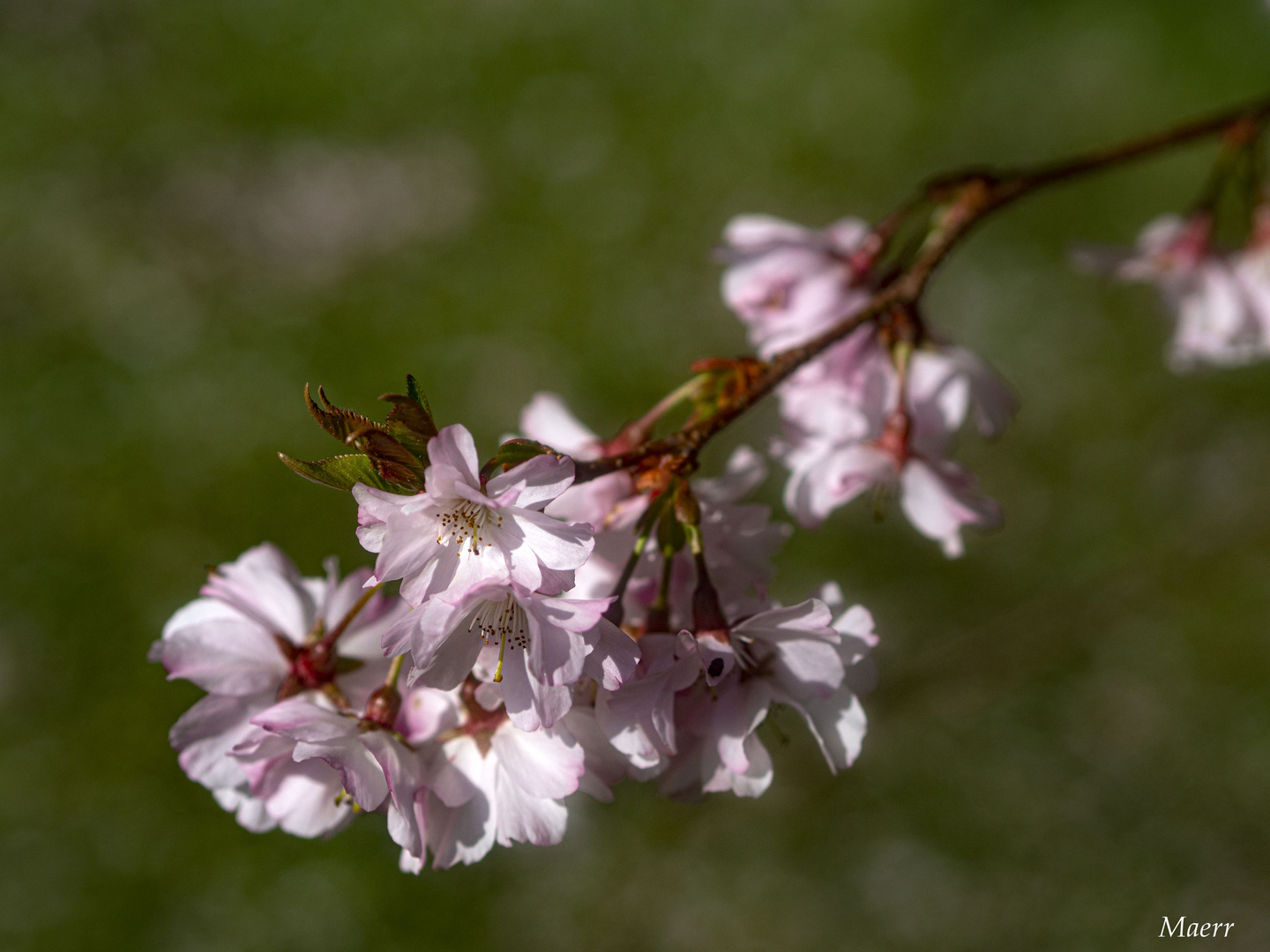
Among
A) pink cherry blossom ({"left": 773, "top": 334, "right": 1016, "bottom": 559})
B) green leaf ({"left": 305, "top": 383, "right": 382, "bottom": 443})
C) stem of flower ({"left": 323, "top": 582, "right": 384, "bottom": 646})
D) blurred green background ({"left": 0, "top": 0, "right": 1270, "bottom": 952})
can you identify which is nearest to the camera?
green leaf ({"left": 305, "top": 383, "right": 382, "bottom": 443})

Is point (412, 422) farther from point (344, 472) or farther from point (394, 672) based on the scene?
point (394, 672)

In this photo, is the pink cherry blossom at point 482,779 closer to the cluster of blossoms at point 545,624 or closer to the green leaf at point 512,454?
the cluster of blossoms at point 545,624

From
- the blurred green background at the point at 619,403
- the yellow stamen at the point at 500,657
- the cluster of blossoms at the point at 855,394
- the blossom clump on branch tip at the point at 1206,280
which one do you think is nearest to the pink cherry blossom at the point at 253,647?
the yellow stamen at the point at 500,657

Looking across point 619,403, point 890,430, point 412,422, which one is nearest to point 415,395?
point 412,422

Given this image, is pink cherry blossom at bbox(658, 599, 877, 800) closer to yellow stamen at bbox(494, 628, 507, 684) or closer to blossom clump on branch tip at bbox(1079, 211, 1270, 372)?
yellow stamen at bbox(494, 628, 507, 684)

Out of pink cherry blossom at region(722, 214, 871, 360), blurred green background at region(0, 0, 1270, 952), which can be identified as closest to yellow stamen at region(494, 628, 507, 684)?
pink cherry blossom at region(722, 214, 871, 360)

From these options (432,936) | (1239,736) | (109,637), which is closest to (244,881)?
(432,936)

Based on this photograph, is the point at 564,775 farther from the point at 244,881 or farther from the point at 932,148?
the point at 932,148
